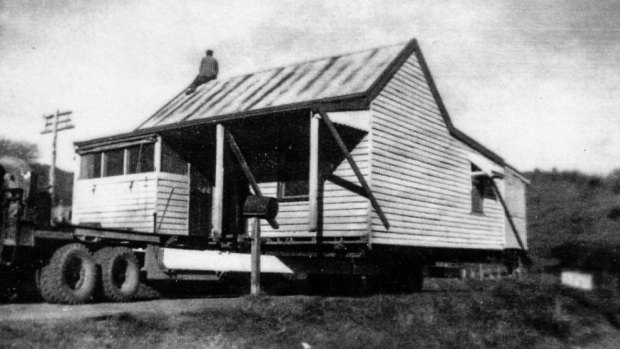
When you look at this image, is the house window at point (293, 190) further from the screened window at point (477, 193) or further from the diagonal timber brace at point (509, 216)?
the diagonal timber brace at point (509, 216)

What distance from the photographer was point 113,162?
56.4ft

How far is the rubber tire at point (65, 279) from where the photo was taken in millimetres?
10539

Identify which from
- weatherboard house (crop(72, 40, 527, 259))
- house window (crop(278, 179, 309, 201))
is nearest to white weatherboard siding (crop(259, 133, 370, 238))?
weatherboard house (crop(72, 40, 527, 259))

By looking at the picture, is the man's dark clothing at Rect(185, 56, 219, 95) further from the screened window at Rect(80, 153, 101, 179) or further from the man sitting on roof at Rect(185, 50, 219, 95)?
the screened window at Rect(80, 153, 101, 179)

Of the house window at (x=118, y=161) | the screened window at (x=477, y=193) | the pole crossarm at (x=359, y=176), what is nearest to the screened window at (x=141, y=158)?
the house window at (x=118, y=161)

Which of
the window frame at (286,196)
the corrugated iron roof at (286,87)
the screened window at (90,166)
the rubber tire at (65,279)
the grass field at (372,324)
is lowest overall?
the grass field at (372,324)

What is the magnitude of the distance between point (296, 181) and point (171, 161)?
11.2 feet

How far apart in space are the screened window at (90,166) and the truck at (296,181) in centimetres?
5

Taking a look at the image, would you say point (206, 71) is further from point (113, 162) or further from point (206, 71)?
point (113, 162)

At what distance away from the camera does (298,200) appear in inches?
631

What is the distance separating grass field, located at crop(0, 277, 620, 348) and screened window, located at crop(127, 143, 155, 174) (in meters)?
6.91

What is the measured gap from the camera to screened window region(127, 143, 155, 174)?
16.4 meters

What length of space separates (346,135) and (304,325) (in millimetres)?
6744

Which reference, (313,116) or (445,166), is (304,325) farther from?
(445,166)
